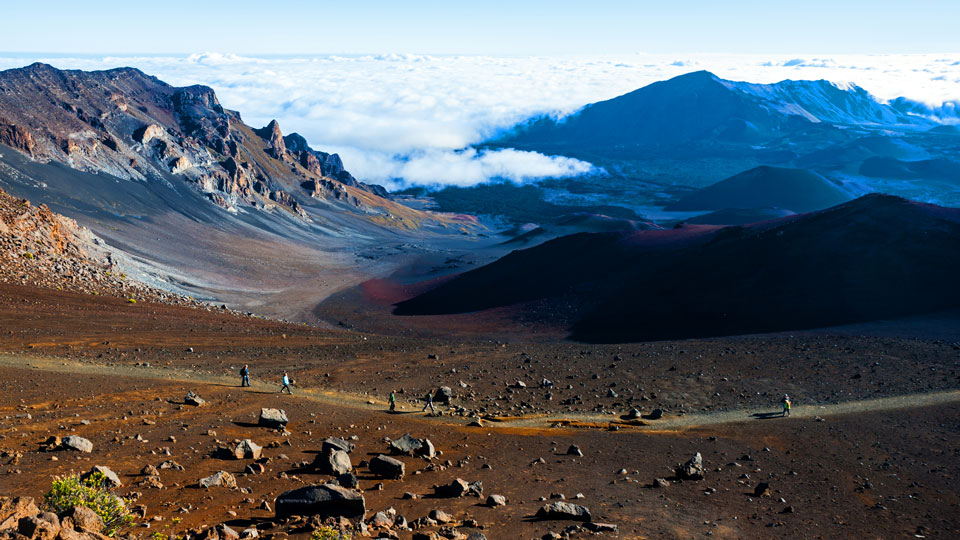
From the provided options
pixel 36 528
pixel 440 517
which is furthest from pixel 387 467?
pixel 36 528

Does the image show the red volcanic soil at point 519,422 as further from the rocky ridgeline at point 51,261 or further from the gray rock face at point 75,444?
the rocky ridgeline at point 51,261

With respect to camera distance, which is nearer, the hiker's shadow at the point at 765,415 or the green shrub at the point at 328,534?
the green shrub at the point at 328,534

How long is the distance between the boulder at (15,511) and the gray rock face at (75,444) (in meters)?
6.82

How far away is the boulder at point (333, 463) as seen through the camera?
17656 mm

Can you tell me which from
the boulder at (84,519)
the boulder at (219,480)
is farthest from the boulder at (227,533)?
the boulder at (219,480)

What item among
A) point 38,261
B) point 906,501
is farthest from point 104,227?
point 906,501

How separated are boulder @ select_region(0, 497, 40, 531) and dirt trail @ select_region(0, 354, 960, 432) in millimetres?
14503

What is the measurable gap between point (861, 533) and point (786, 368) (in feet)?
54.3

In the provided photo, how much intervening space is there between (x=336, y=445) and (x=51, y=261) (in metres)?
39.9

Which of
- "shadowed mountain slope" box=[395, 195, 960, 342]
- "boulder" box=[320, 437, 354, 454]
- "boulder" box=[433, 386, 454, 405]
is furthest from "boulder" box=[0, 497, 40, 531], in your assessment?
"shadowed mountain slope" box=[395, 195, 960, 342]

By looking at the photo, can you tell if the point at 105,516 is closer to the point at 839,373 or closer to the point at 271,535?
the point at 271,535

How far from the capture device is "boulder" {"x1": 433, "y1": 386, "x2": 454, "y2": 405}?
88.9 ft

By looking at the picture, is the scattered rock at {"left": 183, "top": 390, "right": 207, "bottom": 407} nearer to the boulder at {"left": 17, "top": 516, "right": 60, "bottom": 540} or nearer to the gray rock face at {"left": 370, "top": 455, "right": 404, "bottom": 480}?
the gray rock face at {"left": 370, "top": 455, "right": 404, "bottom": 480}

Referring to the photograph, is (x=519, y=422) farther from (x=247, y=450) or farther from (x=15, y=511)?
(x=15, y=511)
